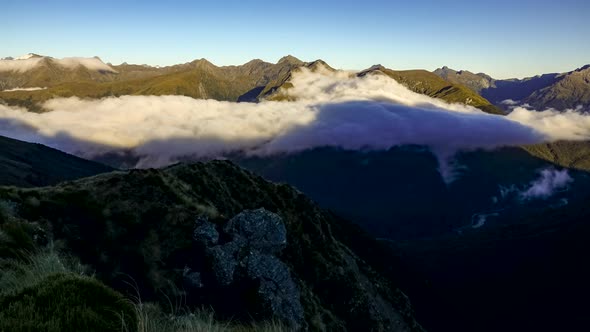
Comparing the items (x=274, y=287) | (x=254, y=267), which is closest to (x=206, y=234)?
(x=254, y=267)

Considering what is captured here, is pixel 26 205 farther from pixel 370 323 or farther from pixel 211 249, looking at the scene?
pixel 370 323

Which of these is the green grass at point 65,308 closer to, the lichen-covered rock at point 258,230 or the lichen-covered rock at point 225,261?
the lichen-covered rock at point 225,261

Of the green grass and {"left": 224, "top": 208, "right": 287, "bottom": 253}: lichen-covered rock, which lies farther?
{"left": 224, "top": 208, "right": 287, "bottom": 253}: lichen-covered rock

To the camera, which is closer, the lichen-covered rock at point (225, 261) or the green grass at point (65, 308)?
the green grass at point (65, 308)

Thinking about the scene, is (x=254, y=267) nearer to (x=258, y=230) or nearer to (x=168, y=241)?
(x=258, y=230)

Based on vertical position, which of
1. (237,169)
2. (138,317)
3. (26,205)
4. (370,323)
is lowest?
(370,323)

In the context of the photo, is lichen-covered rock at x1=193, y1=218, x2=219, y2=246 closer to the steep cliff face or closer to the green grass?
the steep cliff face

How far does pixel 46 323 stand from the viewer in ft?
20.9

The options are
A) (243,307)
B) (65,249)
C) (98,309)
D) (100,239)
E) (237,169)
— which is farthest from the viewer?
(237,169)

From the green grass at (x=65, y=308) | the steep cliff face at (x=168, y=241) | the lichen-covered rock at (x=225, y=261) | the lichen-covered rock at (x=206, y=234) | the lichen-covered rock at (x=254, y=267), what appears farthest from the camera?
the lichen-covered rock at (x=206, y=234)

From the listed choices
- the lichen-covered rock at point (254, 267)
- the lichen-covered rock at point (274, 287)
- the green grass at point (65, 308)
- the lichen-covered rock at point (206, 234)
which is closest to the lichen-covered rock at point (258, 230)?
the lichen-covered rock at point (254, 267)

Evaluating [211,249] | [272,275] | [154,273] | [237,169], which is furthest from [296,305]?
[237,169]

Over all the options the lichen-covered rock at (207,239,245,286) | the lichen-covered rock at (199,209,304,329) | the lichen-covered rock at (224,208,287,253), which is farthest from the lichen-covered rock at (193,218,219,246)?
the lichen-covered rock at (224,208,287,253)

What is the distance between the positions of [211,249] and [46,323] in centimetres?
2915
